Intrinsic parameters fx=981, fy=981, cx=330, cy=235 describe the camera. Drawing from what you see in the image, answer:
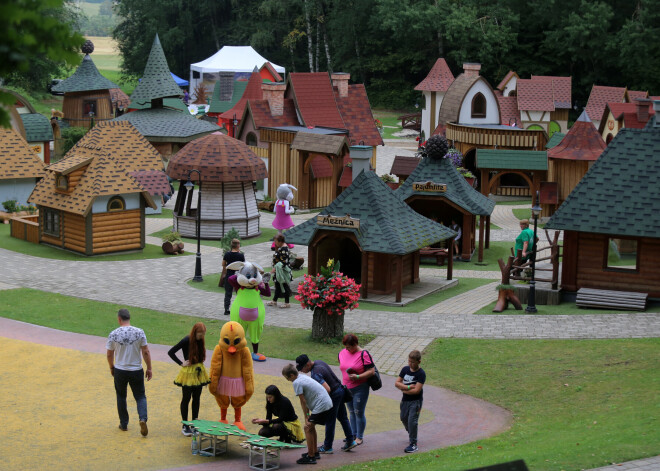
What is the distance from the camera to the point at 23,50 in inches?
289

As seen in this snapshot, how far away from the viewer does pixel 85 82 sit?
190 feet

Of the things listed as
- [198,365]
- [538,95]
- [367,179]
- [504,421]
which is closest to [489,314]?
[367,179]

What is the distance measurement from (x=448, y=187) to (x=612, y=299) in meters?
8.56

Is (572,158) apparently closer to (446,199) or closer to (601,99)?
(446,199)

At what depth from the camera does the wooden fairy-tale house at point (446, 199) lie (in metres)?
30.2

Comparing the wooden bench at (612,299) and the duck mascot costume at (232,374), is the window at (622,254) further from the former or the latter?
the duck mascot costume at (232,374)

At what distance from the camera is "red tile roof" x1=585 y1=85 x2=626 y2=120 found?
→ 52.9 metres

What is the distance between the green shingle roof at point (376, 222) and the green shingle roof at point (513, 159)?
50.4 feet

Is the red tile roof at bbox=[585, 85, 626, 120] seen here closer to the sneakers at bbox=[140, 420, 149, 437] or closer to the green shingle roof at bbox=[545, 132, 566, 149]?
the green shingle roof at bbox=[545, 132, 566, 149]

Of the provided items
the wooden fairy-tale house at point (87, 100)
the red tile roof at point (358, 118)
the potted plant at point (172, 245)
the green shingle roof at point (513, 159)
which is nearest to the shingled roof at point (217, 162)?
the potted plant at point (172, 245)

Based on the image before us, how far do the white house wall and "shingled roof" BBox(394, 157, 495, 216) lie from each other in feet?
58.9

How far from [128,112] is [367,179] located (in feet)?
99.6

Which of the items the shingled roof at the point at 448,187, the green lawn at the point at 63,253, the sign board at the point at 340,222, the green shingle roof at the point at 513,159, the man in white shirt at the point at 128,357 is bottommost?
the green lawn at the point at 63,253

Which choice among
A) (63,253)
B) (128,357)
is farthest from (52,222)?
(128,357)
